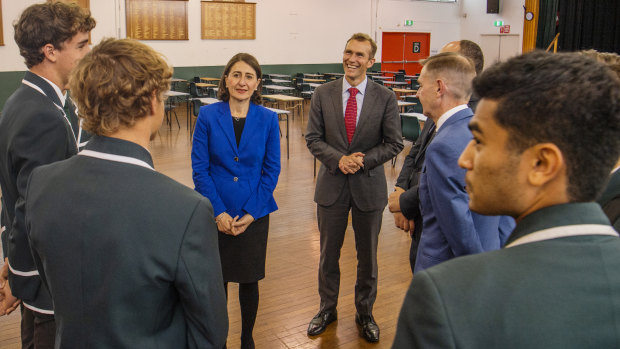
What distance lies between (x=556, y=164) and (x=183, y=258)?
79cm

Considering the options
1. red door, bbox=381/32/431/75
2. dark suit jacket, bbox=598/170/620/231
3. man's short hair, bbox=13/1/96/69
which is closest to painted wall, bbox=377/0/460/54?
red door, bbox=381/32/431/75

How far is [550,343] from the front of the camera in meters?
0.74

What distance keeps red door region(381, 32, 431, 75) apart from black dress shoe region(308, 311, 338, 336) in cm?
1599

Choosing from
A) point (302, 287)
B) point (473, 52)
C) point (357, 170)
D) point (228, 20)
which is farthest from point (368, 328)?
point (228, 20)

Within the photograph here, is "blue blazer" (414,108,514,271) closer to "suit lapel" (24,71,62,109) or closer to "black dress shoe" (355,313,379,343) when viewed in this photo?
"black dress shoe" (355,313,379,343)

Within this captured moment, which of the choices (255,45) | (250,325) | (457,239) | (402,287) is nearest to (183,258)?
(457,239)

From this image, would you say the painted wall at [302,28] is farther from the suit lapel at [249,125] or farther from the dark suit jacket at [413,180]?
the dark suit jacket at [413,180]

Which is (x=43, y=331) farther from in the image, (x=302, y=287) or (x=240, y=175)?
(x=302, y=287)

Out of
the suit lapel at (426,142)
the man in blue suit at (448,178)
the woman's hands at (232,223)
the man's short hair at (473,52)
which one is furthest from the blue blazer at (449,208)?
the man's short hair at (473,52)

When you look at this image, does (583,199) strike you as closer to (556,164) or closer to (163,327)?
(556,164)

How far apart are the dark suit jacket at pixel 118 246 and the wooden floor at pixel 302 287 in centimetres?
185

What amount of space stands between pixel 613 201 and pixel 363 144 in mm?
1791

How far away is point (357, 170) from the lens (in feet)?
9.80

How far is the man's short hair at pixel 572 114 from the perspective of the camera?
796mm
